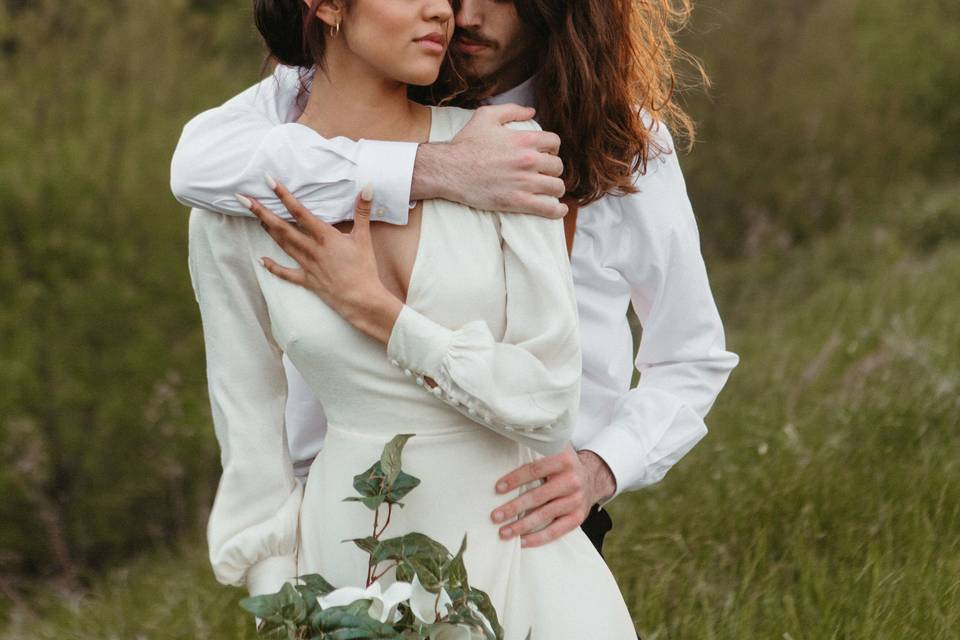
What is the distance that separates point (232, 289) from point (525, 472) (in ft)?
1.81

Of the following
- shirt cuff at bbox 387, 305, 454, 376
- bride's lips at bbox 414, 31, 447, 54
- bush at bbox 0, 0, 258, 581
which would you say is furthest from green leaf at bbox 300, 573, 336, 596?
bush at bbox 0, 0, 258, 581

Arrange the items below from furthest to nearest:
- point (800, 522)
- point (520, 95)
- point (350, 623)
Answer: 1. point (800, 522)
2. point (520, 95)
3. point (350, 623)

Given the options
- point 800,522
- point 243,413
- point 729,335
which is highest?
point 243,413

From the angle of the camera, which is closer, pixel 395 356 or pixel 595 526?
pixel 395 356

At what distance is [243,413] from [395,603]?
21.3 inches

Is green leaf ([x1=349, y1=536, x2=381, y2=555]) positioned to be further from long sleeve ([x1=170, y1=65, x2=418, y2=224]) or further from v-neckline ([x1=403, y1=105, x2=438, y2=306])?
long sleeve ([x1=170, y1=65, x2=418, y2=224])

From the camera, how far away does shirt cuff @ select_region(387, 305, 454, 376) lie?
1850 mm

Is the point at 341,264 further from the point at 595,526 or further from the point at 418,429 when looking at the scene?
the point at 595,526

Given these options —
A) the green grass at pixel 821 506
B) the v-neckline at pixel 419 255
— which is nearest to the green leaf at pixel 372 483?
the v-neckline at pixel 419 255

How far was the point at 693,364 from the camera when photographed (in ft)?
7.77

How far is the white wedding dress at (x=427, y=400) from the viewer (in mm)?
1867

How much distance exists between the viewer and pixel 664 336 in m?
2.36

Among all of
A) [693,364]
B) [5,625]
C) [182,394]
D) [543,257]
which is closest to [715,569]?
[693,364]

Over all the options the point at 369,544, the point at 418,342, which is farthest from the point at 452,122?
the point at 369,544
